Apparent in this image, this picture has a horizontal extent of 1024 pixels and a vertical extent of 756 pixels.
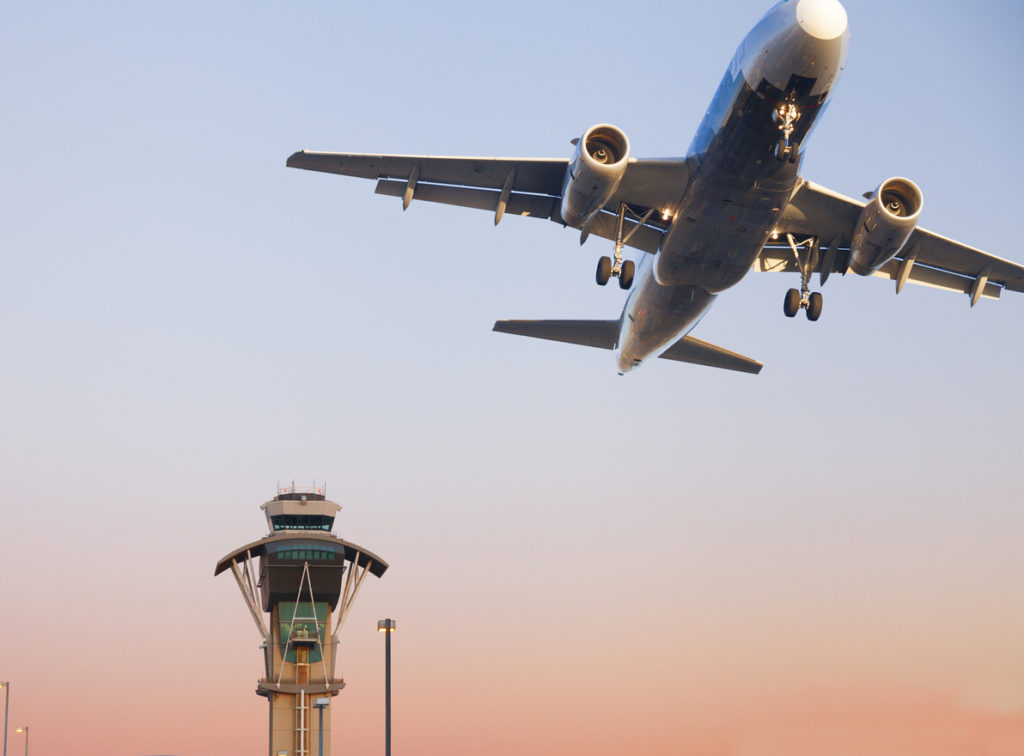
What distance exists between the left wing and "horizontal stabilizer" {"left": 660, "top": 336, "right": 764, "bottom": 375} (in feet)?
23.9

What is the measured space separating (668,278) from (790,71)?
858 cm

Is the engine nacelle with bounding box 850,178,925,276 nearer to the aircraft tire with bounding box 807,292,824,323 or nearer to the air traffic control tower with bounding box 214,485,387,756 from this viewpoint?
the aircraft tire with bounding box 807,292,824,323

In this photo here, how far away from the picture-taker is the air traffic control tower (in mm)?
78938

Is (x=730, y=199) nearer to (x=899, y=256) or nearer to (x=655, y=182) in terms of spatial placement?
(x=655, y=182)

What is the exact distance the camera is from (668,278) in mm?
37812

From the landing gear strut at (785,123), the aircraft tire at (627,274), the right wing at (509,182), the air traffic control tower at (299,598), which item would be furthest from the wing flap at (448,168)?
the air traffic control tower at (299,598)

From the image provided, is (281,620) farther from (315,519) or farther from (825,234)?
(825,234)

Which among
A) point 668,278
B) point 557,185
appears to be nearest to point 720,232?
point 668,278

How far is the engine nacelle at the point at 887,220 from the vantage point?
3625 centimetres

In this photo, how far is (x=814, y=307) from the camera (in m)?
40.1

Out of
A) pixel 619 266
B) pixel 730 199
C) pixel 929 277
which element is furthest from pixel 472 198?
pixel 929 277

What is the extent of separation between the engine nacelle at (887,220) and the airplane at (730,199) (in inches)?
1.6

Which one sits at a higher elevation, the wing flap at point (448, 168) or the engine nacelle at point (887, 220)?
the wing flap at point (448, 168)

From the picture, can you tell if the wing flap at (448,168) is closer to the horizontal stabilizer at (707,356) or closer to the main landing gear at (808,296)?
the main landing gear at (808,296)
